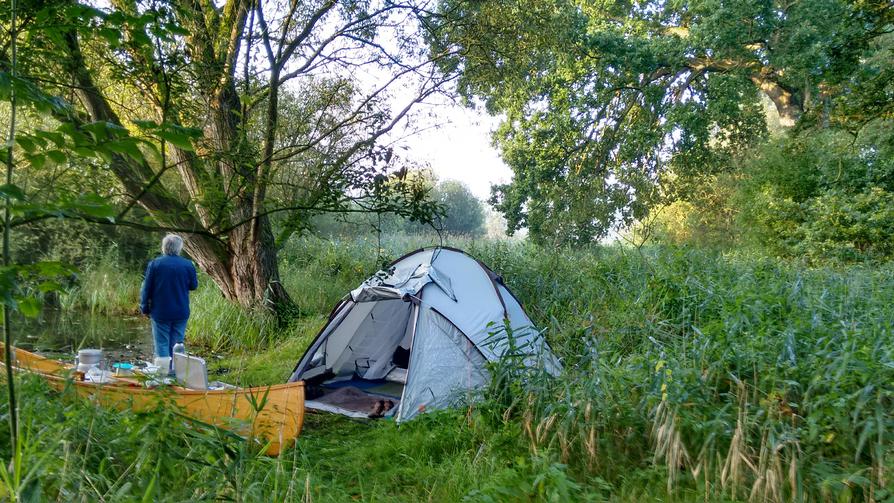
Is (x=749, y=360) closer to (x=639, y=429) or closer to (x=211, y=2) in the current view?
(x=639, y=429)

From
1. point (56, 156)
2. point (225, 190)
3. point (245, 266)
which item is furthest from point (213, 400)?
point (245, 266)

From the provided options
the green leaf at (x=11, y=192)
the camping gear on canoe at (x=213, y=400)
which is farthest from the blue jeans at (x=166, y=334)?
the green leaf at (x=11, y=192)

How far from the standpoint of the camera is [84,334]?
9586 mm

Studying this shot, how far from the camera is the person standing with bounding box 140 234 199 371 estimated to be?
5719 millimetres

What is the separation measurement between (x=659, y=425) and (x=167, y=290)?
4445 millimetres

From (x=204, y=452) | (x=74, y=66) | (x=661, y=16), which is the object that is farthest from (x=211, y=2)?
(x=661, y=16)

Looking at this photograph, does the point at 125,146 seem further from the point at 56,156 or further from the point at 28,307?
the point at 28,307

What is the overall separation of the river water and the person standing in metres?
1.74

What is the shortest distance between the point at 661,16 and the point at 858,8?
4629 mm

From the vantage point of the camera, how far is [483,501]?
9.52ft

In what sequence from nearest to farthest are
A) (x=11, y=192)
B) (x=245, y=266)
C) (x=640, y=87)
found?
(x=11, y=192), (x=245, y=266), (x=640, y=87)

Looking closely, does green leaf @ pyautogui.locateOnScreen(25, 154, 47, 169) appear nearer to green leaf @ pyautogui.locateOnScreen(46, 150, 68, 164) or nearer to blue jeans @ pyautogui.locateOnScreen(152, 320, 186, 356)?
green leaf @ pyautogui.locateOnScreen(46, 150, 68, 164)

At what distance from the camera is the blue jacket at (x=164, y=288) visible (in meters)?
5.71

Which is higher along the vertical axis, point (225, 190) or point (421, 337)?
point (225, 190)
